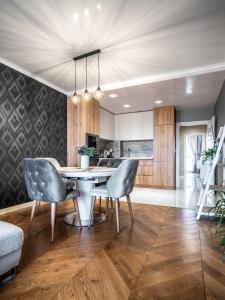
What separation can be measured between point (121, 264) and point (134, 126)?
16.6ft

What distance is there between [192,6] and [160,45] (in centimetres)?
73

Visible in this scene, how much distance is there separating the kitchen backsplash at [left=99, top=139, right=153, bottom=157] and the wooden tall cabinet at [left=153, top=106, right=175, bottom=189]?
2.63ft

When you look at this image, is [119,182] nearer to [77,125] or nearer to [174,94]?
[77,125]

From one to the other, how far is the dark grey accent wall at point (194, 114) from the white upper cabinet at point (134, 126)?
0.98 meters

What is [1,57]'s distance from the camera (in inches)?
120

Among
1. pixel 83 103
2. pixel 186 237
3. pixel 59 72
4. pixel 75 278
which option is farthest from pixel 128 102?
pixel 75 278

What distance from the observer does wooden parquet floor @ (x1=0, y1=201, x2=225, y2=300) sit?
126 centimetres

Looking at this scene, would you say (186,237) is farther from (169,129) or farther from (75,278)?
(169,129)

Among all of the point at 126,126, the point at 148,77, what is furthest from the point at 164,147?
the point at 148,77

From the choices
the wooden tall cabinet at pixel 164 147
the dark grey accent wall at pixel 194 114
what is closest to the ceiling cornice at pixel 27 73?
the wooden tall cabinet at pixel 164 147

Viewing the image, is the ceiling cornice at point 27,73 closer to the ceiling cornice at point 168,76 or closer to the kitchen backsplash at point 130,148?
the ceiling cornice at point 168,76

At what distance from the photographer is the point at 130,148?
6645mm

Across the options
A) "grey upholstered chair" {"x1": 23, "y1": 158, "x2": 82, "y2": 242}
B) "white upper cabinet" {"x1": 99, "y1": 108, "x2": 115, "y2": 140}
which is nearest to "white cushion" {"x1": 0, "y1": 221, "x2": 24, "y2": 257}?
"grey upholstered chair" {"x1": 23, "y1": 158, "x2": 82, "y2": 242}

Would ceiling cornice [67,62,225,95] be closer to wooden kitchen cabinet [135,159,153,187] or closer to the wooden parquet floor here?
wooden kitchen cabinet [135,159,153,187]
